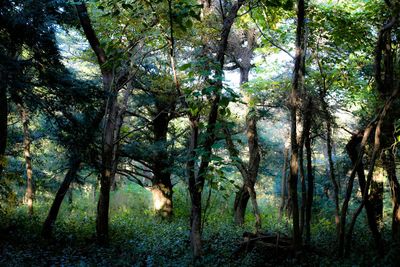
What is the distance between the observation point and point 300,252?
264 inches

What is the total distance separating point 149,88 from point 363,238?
9.00m

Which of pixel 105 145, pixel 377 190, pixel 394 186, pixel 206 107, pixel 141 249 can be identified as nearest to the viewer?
pixel 206 107

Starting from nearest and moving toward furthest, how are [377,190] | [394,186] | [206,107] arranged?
1. [206,107]
2. [394,186]
3. [377,190]

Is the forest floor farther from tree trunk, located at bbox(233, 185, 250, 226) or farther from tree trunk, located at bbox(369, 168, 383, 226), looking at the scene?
tree trunk, located at bbox(233, 185, 250, 226)

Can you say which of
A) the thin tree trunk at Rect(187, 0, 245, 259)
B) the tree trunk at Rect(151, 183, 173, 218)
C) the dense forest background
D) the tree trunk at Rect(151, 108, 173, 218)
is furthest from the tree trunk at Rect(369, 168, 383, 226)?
the tree trunk at Rect(151, 183, 173, 218)

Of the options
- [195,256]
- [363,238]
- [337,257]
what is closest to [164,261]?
[195,256]

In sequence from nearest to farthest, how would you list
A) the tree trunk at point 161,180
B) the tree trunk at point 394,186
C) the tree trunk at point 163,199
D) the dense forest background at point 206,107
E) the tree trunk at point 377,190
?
the dense forest background at point 206,107
the tree trunk at point 394,186
the tree trunk at point 377,190
the tree trunk at point 161,180
the tree trunk at point 163,199

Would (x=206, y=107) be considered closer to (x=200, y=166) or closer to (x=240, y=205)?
(x=200, y=166)

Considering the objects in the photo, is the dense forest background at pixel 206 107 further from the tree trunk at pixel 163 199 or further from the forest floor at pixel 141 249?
the tree trunk at pixel 163 199

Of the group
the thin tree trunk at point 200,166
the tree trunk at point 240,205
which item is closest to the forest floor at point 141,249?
the thin tree trunk at point 200,166

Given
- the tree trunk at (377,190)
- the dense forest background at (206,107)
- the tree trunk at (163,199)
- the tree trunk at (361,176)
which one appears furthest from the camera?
the tree trunk at (163,199)

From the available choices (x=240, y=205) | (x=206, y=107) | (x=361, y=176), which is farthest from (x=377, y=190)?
(x=240, y=205)

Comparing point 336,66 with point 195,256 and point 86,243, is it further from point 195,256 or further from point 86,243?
point 86,243

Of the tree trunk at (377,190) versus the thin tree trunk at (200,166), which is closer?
the thin tree trunk at (200,166)
